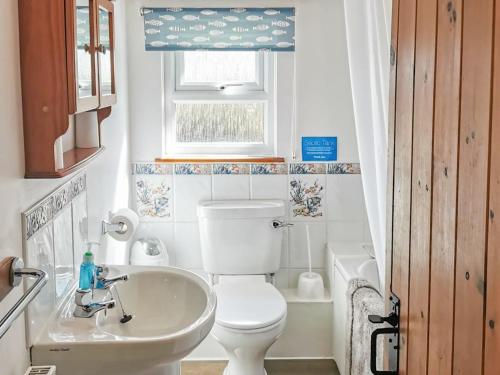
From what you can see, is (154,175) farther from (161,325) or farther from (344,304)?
(161,325)

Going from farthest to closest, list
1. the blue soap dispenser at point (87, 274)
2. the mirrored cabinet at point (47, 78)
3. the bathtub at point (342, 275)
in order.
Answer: the bathtub at point (342, 275)
the blue soap dispenser at point (87, 274)
the mirrored cabinet at point (47, 78)

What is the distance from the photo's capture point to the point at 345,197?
356cm

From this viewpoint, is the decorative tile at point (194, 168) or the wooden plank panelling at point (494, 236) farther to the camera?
the decorative tile at point (194, 168)

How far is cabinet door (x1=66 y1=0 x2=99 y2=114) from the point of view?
66.6 inches

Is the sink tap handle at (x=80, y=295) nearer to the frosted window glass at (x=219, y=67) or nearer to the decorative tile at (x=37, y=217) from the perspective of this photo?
the decorative tile at (x=37, y=217)

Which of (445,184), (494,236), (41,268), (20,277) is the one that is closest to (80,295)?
(41,268)

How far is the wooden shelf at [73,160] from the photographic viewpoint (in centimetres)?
169

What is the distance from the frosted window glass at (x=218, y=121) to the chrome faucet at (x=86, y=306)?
170 centimetres

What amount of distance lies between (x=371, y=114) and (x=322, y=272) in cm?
Answer: 139

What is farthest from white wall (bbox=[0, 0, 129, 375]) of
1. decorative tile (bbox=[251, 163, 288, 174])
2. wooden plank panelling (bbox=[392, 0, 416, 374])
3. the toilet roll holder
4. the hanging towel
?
decorative tile (bbox=[251, 163, 288, 174])

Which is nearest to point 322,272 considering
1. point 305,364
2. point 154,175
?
point 305,364

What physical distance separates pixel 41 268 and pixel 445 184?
110cm

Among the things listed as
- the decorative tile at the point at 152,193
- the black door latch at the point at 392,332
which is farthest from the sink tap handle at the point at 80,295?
the decorative tile at the point at 152,193

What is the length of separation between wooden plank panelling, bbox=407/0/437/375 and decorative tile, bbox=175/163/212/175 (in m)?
2.18
